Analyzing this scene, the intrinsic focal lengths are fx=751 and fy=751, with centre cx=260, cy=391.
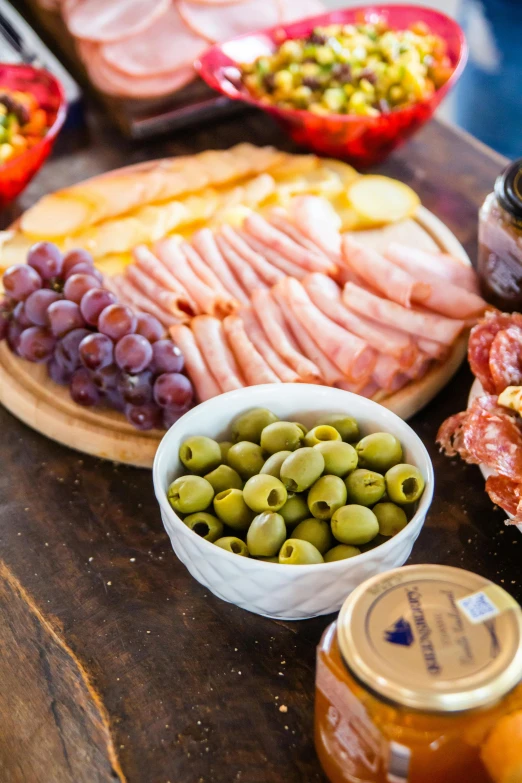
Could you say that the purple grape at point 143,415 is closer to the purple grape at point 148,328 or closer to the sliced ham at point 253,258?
the purple grape at point 148,328

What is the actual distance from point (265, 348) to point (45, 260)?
0.37m

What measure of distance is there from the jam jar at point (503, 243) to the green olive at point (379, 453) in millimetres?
436

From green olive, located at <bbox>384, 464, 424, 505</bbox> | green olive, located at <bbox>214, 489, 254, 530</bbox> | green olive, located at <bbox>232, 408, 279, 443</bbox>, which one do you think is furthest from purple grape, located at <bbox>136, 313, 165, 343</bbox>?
green olive, located at <bbox>384, 464, 424, 505</bbox>

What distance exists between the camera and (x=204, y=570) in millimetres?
837

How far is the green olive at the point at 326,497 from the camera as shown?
33.2 inches

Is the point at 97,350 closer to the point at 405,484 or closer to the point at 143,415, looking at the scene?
Result: the point at 143,415

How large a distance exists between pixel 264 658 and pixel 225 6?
1.56 meters

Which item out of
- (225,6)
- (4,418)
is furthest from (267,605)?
(225,6)

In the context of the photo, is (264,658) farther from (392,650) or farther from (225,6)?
(225,6)

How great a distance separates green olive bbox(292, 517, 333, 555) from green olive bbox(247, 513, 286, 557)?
26 millimetres

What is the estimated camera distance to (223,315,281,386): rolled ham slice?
1.12 metres

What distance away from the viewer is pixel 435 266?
1.30 m

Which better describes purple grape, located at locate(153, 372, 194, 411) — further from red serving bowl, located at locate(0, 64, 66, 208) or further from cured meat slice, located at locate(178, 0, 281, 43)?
cured meat slice, located at locate(178, 0, 281, 43)

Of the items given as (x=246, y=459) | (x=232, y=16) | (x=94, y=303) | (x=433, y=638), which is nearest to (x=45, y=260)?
(x=94, y=303)
